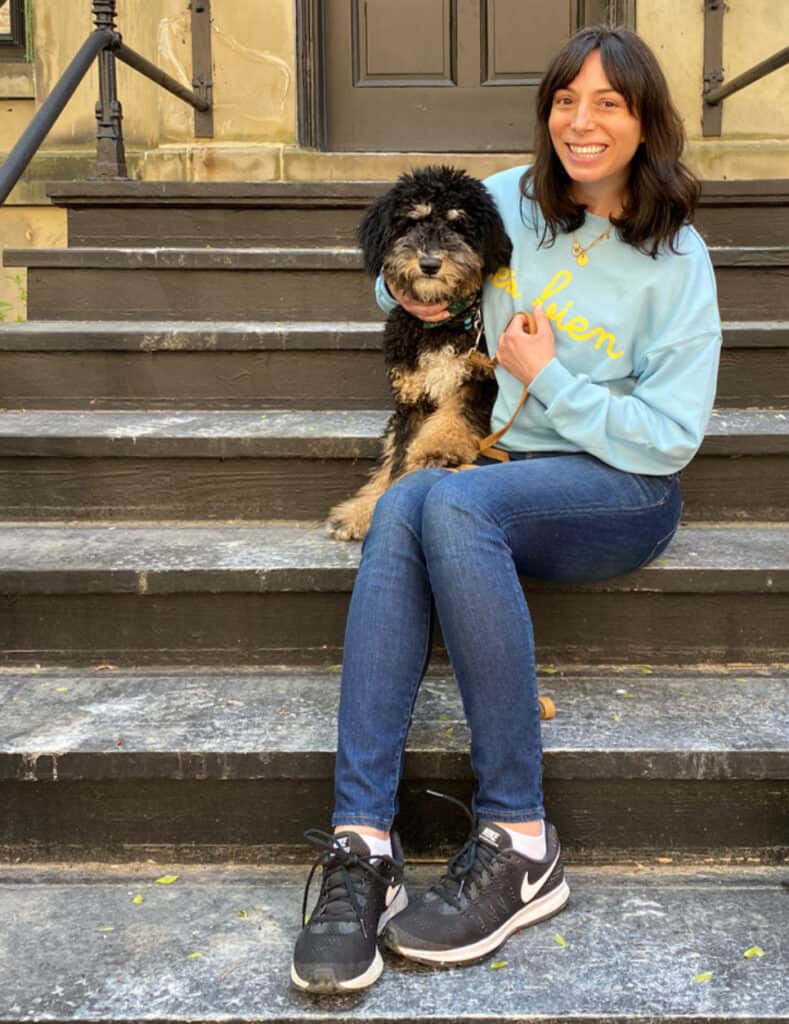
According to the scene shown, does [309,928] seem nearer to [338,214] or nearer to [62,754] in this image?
[62,754]

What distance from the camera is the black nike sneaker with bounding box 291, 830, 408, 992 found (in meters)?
1.71

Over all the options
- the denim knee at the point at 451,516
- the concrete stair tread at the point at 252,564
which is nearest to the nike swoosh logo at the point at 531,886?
the denim knee at the point at 451,516

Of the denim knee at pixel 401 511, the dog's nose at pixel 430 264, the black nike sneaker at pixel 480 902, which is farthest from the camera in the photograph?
the dog's nose at pixel 430 264

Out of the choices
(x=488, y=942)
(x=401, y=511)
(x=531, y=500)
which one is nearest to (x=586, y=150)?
(x=531, y=500)

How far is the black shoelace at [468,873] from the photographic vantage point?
6.04ft

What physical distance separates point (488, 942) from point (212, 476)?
1.61 m

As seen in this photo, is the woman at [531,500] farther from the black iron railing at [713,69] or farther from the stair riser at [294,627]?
the black iron railing at [713,69]

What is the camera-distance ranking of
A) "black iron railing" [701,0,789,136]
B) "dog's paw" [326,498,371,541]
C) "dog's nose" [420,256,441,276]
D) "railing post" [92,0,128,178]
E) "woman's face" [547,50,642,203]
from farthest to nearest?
"black iron railing" [701,0,789,136], "railing post" [92,0,128,178], "dog's paw" [326,498,371,541], "dog's nose" [420,256,441,276], "woman's face" [547,50,642,203]

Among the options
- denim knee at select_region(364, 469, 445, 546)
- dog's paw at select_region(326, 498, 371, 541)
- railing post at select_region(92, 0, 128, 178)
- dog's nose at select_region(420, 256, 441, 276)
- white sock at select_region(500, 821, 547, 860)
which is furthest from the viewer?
railing post at select_region(92, 0, 128, 178)

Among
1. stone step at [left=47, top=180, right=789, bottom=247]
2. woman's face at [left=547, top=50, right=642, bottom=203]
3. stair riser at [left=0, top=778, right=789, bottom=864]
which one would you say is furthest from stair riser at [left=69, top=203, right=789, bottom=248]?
stair riser at [left=0, top=778, right=789, bottom=864]

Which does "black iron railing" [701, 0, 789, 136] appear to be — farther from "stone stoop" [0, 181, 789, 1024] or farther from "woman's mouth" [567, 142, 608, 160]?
"woman's mouth" [567, 142, 608, 160]

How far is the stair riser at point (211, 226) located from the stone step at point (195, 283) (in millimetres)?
344

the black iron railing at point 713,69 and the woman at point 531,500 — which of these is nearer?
the woman at point 531,500

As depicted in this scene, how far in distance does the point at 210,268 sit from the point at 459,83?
2.25 m
